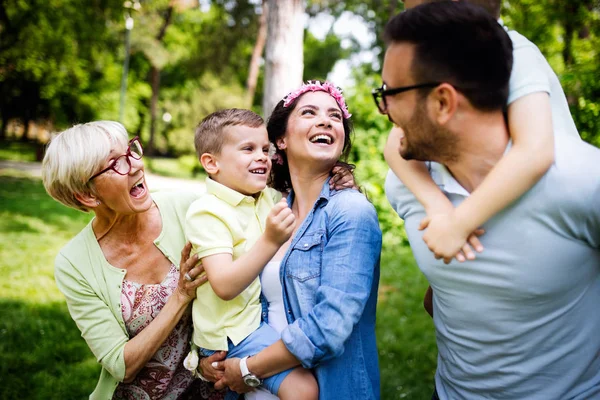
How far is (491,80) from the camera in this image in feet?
4.89

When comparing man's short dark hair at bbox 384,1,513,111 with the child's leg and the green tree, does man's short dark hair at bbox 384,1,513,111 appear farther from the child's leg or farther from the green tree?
the green tree

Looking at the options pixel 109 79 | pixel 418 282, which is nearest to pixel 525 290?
pixel 418 282

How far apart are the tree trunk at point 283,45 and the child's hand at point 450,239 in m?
4.03

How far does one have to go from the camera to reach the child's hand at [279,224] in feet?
6.77

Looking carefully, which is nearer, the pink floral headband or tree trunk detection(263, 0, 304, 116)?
the pink floral headband

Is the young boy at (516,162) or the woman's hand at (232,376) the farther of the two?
the woman's hand at (232,376)

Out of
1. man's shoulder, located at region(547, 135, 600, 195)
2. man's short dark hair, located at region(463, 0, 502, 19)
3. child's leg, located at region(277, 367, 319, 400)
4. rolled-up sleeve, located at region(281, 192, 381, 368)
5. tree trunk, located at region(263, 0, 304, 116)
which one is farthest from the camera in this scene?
tree trunk, located at region(263, 0, 304, 116)

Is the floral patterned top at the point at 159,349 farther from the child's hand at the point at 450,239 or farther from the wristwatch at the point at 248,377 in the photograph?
the child's hand at the point at 450,239

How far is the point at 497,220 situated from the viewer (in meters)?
1.55

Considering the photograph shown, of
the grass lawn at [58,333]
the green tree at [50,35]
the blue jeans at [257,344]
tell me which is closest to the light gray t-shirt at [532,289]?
the blue jeans at [257,344]

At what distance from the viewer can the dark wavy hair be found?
264cm

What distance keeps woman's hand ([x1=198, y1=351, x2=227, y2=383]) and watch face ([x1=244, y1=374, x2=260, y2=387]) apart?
0.19 metres

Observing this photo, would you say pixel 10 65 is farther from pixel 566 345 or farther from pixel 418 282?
pixel 566 345

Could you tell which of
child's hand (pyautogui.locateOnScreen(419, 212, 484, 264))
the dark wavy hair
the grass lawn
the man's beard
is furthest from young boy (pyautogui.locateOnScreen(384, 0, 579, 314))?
the grass lawn
